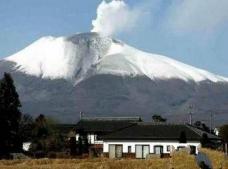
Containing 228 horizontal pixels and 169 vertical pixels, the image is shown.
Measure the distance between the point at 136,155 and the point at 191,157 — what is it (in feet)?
167

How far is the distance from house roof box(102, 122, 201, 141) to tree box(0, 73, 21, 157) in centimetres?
1104

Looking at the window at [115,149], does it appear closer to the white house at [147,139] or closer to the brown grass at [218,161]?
the white house at [147,139]

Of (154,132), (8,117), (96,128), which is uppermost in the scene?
(96,128)

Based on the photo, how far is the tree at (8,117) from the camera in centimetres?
6569

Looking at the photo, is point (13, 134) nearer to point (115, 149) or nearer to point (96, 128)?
point (115, 149)

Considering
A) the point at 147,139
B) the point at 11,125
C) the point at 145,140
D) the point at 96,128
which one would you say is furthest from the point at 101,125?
the point at 11,125

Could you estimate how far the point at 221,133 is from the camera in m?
94.5

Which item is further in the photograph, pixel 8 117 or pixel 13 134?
pixel 13 134

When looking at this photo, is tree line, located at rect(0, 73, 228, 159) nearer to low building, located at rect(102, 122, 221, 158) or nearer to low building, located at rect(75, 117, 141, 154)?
low building, located at rect(102, 122, 221, 158)

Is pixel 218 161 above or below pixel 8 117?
below

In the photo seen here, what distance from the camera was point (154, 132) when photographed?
74.3 m

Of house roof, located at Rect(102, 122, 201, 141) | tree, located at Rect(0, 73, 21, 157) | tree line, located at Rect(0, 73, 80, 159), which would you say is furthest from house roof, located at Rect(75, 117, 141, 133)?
tree, located at Rect(0, 73, 21, 157)

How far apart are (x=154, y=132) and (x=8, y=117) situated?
16930 millimetres

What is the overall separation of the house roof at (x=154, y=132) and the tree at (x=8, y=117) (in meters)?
11.0
